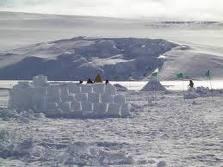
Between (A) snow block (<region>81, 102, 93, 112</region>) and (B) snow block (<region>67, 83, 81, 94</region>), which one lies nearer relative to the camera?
(A) snow block (<region>81, 102, 93, 112</region>)

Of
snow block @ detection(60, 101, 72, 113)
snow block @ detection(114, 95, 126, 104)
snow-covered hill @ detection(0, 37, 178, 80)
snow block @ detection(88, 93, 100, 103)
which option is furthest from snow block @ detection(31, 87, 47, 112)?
snow-covered hill @ detection(0, 37, 178, 80)

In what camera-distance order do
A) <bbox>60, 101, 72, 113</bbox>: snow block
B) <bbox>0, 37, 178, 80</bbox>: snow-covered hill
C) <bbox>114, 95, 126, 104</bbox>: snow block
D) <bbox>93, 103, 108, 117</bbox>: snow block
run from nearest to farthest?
<bbox>93, 103, 108, 117</bbox>: snow block, <bbox>60, 101, 72, 113</bbox>: snow block, <bbox>114, 95, 126, 104</bbox>: snow block, <bbox>0, 37, 178, 80</bbox>: snow-covered hill

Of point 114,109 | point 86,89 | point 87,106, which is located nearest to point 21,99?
point 86,89

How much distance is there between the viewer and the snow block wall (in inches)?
661

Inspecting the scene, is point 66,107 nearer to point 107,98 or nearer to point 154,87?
point 107,98

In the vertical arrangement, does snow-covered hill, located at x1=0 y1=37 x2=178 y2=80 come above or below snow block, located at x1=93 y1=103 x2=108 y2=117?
above

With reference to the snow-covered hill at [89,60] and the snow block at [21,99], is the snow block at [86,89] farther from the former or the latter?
the snow-covered hill at [89,60]

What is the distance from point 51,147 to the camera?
1114 centimetres

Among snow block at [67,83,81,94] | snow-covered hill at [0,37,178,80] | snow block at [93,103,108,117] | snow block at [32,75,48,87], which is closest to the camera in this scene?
snow block at [93,103,108,117]

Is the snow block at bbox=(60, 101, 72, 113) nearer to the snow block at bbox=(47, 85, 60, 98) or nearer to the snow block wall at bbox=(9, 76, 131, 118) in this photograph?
the snow block wall at bbox=(9, 76, 131, 118)

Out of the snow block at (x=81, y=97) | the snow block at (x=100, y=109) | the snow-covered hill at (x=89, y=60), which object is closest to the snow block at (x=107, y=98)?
the snow block at (x=100, y=109)

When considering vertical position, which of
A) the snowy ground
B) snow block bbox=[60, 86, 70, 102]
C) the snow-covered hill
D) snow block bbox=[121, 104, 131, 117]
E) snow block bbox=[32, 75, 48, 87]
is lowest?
the snowy ground

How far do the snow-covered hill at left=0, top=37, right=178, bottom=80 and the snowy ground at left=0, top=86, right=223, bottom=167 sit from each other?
27689 millimetres

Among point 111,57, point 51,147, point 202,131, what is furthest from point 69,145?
point 111,57
